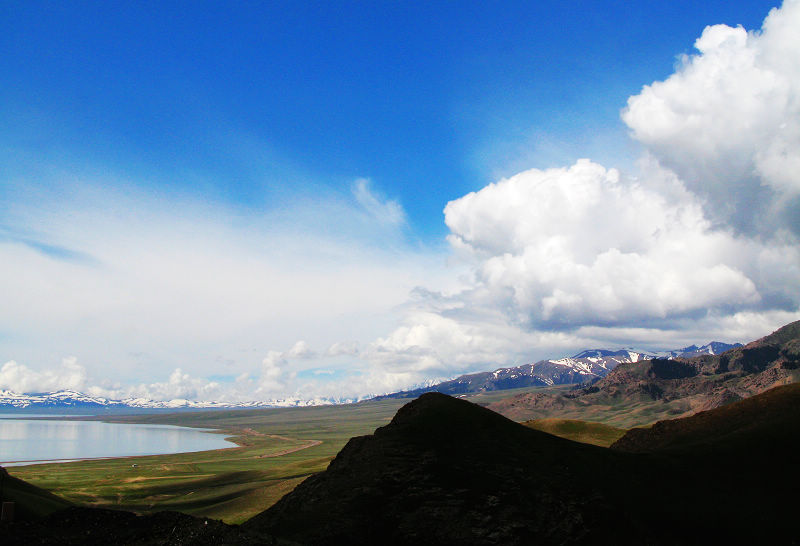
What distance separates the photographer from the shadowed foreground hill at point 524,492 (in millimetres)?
45031

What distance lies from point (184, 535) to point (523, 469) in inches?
1283

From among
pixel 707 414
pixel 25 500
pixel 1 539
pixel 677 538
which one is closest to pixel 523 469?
pixel 677 538

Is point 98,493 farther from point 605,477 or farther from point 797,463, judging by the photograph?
point 797,463

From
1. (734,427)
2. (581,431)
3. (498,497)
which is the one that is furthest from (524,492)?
(581,431)

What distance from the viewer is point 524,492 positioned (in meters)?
49.2

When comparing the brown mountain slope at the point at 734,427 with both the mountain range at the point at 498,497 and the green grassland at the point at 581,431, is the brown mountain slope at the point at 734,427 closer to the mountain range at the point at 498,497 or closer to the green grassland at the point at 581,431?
the mountain range at the point at 498,497

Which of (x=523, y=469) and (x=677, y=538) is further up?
(x=523, y=469)

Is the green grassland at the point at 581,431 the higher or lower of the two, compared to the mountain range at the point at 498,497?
lower

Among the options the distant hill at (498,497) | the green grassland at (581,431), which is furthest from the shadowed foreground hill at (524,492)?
the green grassland at (581,431)

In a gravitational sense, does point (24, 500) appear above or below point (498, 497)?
below

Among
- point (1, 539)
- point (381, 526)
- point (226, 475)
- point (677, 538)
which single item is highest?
point (1, 539)

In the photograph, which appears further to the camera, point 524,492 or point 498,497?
point 524,492

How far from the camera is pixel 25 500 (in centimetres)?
7600

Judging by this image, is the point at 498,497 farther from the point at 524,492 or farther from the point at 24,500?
the point at 24,500
